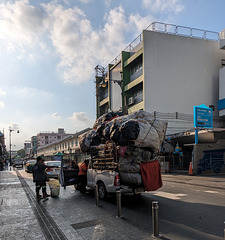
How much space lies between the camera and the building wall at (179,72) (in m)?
29.3

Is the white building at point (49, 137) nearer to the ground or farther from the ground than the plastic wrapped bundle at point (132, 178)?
nearer to the ground

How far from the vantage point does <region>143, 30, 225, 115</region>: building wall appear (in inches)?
1152

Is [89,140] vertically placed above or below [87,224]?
above

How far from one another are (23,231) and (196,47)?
3279 cm

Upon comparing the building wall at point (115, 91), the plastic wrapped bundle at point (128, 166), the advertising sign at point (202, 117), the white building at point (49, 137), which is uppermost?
A: the building wall at point (115, 91)

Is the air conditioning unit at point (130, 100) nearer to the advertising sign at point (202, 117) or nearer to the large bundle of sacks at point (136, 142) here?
the advertising sign at point (202, 117)

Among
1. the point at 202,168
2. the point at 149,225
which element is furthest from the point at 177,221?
the point at 202,168

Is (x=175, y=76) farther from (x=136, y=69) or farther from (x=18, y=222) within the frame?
(x=18, y=222)

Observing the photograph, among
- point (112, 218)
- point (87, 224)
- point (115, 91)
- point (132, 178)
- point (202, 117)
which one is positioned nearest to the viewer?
point (87, 224)

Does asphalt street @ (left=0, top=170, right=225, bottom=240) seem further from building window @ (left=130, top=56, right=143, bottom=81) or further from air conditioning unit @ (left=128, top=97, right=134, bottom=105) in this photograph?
building window @ (left=130, top=56, right=143, bottom=81)

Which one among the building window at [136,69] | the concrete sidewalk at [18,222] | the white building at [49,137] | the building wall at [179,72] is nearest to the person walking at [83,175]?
the concrete sidewalk at [18,222]

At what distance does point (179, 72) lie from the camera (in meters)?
30.8

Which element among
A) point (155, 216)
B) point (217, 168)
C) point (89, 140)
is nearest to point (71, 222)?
point (155, 216)

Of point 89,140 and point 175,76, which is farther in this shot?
point 175,76
